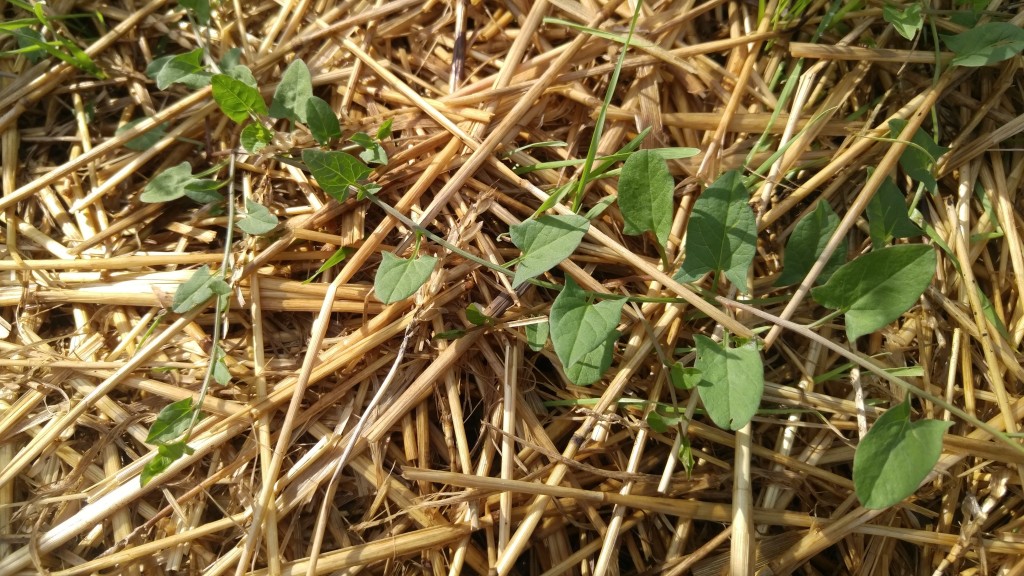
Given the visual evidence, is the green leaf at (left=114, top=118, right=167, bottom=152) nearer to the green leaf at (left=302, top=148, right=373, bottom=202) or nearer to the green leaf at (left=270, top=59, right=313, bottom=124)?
the green leaf at (left=270, top=59, right=313, bottom=124)

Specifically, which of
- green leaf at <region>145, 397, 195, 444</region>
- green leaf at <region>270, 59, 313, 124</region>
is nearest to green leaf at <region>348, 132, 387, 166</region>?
green leaf at <region>270, 59, 313, 124</region>

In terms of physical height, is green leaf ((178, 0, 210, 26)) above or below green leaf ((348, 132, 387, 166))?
above

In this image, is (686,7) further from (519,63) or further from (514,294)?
(514,294)

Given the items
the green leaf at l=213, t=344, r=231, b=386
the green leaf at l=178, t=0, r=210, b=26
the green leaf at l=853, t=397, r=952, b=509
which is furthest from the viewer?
the green leaf at l=178, t=0, r=210, b=26

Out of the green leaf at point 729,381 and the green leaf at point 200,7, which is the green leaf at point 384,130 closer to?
the green leaf at point 200,7

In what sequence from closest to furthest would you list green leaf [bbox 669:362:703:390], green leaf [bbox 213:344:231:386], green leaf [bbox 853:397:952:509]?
1. green leaf [bbox 853:397:952:509]
2. green leaf [bbox 669:362:703:390]
3. green leaf [bbox 213:344:231:386]

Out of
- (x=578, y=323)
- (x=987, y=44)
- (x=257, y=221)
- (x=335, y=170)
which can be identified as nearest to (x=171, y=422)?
(x=257, y=221)
